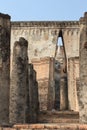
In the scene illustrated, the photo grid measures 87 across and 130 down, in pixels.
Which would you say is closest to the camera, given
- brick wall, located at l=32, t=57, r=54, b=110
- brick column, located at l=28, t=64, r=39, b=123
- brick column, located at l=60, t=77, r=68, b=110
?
brick column, located at l=28, t=64, r=39, b=123

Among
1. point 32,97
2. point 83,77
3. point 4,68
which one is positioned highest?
point 4,68

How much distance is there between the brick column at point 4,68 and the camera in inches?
575

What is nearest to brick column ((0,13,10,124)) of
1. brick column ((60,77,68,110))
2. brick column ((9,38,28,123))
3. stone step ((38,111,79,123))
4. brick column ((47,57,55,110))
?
brick column ((9,38,28,123))

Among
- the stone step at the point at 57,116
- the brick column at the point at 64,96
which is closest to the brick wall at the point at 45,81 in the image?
the brick column at the point at 64,96

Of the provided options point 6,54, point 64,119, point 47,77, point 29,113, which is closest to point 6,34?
point 6,54

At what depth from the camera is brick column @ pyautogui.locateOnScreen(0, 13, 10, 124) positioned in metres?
14.6

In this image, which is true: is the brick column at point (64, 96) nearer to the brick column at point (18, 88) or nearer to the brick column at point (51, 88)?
the brick column at point (51, 88)

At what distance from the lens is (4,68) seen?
14.8m

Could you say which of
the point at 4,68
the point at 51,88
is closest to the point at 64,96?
the point at 51,88

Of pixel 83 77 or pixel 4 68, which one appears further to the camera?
pixel 4 68

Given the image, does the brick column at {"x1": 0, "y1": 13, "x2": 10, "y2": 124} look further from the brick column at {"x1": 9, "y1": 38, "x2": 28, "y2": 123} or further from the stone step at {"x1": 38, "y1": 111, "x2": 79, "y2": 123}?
the stone step at {"x1": 38, "y1": 111, "x2": 79, "y2": 123}

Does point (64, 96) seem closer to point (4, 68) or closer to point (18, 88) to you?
point (18, 88)

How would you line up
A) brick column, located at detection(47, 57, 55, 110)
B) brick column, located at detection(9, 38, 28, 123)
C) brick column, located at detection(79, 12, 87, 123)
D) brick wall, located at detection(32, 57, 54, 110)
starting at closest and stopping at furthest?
brick column, located at detection(79, 12, 87, 123) → brick column, located at detection(9, 38, 28, 123) → brick wall, located at detection(32, 57, 54, 110) → brick column, located at detection(47, 57, 55, 110)

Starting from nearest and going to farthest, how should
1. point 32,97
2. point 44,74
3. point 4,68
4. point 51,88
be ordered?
point 4,68, point 32,97, point 51,88, point 44,74
